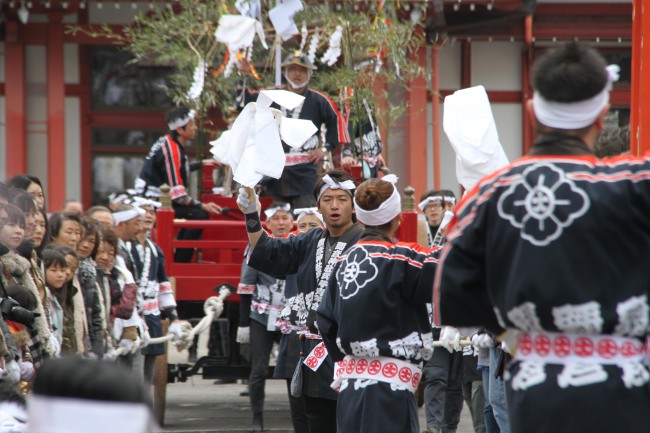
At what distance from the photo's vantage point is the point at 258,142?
6.05 meters

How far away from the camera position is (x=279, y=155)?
6.04 m

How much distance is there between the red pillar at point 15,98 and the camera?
14883 mm

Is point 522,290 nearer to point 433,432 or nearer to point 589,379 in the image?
point 589,379

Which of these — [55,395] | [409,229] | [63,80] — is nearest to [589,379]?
[55,395]

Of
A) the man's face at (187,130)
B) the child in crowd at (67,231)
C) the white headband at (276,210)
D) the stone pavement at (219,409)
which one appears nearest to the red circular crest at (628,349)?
the child in crowd at (67,231)

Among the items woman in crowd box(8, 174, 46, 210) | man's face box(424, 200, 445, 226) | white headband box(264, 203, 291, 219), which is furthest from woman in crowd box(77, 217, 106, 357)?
man's face box(424, 200, 445, 226)

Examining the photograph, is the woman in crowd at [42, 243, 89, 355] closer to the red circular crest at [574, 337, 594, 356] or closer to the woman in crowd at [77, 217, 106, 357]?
the woman in crowd at [77, 217, 106, 357]

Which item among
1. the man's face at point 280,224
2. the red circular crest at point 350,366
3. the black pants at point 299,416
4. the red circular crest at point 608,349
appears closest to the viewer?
the red circular crest at point 608,349

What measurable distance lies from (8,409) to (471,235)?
1693 mm

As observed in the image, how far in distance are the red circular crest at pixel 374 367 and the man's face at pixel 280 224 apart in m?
3.29

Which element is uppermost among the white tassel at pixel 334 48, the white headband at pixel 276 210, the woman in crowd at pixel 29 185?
the white tassel at pixel 334 48

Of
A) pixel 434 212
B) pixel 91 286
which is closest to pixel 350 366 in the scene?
pixel 91 286

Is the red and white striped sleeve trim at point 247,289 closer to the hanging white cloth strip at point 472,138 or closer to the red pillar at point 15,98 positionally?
the hanging white cloth strip at point 472,138

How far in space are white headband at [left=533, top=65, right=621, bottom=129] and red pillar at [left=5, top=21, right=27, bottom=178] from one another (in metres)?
12.3
